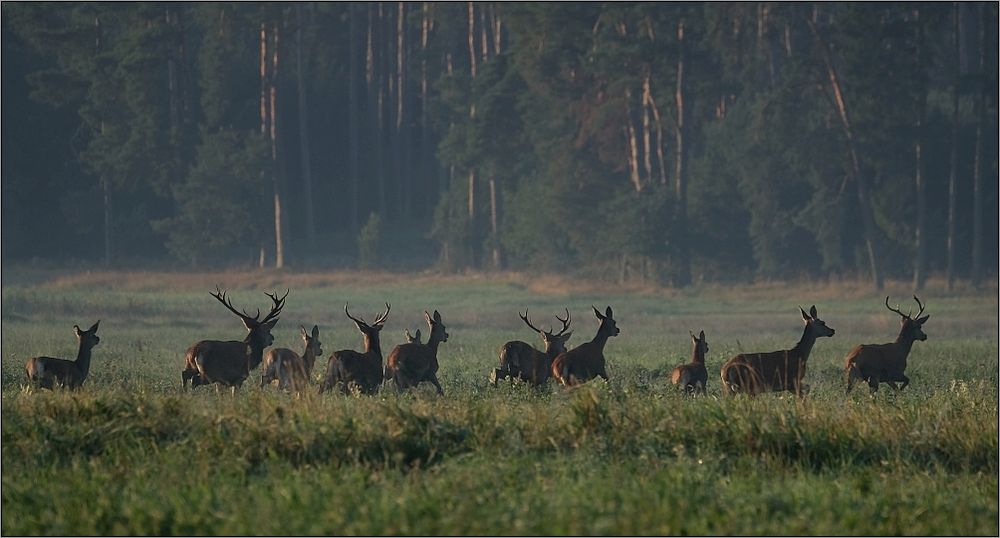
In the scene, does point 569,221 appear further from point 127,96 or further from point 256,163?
point 127,96

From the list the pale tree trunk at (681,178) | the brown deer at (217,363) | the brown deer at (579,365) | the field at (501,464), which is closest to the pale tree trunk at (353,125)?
the pale tree trunk at (681,178)

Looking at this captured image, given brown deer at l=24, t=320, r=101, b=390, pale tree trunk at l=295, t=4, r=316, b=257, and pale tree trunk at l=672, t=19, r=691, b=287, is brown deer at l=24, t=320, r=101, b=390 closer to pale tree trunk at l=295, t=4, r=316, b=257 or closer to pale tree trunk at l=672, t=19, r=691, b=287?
pale tree trunk at l=672, t=19, r=691, b=287

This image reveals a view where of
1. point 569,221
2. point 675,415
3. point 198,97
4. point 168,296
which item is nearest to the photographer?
point 675,415

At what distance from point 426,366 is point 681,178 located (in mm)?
34783

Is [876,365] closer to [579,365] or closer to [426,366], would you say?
[579,365]

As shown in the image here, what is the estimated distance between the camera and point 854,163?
48219mm

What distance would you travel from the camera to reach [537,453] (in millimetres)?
10766

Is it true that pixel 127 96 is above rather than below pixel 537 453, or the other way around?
above

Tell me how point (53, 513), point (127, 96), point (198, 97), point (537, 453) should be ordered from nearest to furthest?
point (53, 513) < point (537, 453) < point (127, 96) < point (198, 97)

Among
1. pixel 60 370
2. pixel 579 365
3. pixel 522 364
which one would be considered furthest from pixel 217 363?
→ pixel 579 365

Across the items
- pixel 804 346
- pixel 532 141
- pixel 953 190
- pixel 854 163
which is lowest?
pixel 804 346

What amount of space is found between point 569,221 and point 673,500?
45.3 m

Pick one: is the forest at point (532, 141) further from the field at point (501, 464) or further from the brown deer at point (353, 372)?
the field at point (501, 464)

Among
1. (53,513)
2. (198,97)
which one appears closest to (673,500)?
(53,513)
